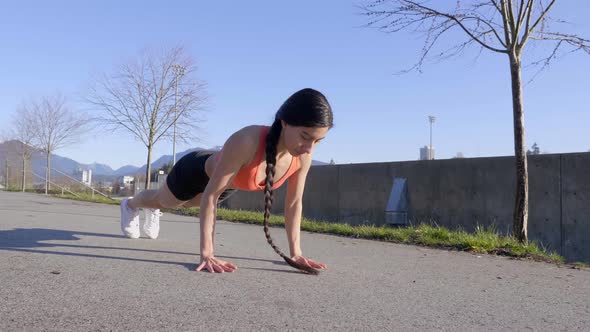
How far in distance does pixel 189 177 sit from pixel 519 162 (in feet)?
14.2

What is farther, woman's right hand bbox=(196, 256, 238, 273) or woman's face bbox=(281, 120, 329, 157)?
woman's right hand bbox=(196, 256, 238, 273)

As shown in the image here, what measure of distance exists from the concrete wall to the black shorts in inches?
268

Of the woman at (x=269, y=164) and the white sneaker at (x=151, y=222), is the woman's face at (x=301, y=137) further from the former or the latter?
the white sneaker at (x=151, y=222)

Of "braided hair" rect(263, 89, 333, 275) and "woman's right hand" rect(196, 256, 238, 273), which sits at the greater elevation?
"braided hair" rect(263, 89, 333, 275)

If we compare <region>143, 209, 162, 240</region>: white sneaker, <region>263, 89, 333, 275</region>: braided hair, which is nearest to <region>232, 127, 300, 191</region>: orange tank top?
<region>263, 89, 333, 275</region>: braided hair

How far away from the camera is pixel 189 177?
4.08m

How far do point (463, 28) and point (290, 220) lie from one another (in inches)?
179

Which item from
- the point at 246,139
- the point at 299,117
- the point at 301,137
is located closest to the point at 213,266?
the point at 246,139

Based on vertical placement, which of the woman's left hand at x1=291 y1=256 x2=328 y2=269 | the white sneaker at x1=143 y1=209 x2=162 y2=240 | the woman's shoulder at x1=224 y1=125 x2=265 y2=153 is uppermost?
the woman's shoulder at x1=224 y1=125 x2=265 y2=153

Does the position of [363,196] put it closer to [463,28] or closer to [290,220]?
[463,28]

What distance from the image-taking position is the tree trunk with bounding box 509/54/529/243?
6023mm

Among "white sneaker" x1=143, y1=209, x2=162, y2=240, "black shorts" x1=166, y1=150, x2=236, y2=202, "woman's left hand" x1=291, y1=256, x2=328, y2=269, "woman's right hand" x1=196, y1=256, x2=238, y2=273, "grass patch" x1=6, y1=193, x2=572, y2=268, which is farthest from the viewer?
"grass patch" x1=6, y1=193, x2=572, y2=268

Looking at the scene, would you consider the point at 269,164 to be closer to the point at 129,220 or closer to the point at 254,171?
the point at 254,171

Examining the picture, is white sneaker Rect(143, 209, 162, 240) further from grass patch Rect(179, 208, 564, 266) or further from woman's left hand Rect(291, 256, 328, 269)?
grass patch Rect(179, 208, 564, 266)
